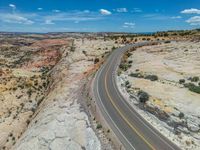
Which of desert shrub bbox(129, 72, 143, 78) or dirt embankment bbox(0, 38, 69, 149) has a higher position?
desert shrub bbox(129, 72, 143, 78)

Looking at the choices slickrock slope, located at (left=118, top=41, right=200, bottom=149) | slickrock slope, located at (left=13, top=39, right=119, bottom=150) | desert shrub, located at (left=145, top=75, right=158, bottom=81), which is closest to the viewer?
slickrock slope, located at (left=13, top=39, right=119, bottom=150)

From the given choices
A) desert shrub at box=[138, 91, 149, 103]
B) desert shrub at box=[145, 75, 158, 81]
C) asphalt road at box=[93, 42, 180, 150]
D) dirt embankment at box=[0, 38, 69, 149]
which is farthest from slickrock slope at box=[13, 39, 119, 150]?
desert shrub at box=[145, 75, 158, 81]

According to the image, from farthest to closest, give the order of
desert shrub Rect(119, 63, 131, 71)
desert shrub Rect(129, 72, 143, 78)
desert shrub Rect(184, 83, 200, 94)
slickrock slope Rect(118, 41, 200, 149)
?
desert shrub Rect(119, 63, 131, 71), desert shrub Rect(129, 72, 143, 78), desert shrub Rect(184, 83, 200, 94), slickrock slope Rect(118, 41, 200, 149)

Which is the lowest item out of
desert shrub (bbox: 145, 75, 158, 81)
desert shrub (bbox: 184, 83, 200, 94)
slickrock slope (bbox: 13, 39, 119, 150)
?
slickrock slope (bbox: 13, 39, 119, 150)

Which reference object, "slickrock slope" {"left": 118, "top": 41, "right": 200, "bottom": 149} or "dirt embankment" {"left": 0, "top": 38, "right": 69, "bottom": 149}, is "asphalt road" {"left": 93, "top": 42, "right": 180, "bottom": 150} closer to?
"slickrock slope" {"left": 118, "top": 41, "right": 200, "bottom": 149}

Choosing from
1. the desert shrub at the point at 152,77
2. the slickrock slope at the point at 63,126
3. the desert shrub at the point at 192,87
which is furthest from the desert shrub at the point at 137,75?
the desert shrub at the point at 192,87

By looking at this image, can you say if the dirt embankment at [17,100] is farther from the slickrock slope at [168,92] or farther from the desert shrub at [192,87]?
the desert shrub at [192,87]

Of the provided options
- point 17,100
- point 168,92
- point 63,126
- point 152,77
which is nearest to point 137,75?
point 152,77

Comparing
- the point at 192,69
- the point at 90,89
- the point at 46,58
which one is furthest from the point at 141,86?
the point at 46,58
